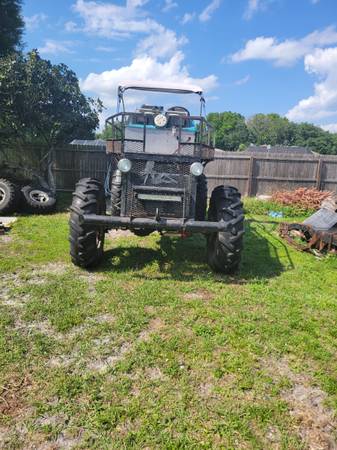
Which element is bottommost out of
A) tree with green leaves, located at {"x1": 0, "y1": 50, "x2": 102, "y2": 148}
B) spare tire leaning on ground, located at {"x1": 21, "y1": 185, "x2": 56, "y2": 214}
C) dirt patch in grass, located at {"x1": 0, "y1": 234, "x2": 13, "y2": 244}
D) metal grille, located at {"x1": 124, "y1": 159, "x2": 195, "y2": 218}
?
dirt patch in grass, located at {"x1": 0, "y1": 234, "x2": 13, "y2": 244}

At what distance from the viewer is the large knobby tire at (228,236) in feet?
13.6

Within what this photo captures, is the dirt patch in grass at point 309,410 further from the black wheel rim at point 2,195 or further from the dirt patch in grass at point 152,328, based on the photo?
the black wheel rim at point 2,195

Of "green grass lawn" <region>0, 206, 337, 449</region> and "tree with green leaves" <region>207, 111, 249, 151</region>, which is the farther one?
"tree with green leaves" <region>207, 111, 249, 151</region>

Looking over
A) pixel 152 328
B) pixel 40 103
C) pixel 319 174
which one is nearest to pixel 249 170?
pixel 319 174

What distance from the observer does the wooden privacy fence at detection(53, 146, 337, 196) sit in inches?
474

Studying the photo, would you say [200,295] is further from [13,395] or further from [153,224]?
[13,395]

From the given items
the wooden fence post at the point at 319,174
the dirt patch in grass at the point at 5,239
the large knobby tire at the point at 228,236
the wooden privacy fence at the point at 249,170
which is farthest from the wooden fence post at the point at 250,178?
the dirt patch in grass at the point at 5,239

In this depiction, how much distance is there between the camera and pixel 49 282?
4027 mm

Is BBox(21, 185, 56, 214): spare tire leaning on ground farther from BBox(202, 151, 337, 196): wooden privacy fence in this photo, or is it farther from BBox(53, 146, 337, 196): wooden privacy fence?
BBox(202, 151, 337, 196): wooden privacy fence

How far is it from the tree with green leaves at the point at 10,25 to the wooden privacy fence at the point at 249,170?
4841 millimetres

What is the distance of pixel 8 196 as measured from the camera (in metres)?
8.00

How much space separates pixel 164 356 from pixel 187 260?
8.23ft

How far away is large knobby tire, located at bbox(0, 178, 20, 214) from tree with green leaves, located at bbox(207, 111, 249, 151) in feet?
240

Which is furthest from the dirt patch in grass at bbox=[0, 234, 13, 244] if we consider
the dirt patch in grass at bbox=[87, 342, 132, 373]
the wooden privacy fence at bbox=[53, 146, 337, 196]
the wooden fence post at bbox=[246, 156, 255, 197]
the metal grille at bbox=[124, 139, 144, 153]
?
the wooden fence post at bbox=[246, 156, 255, 197]
